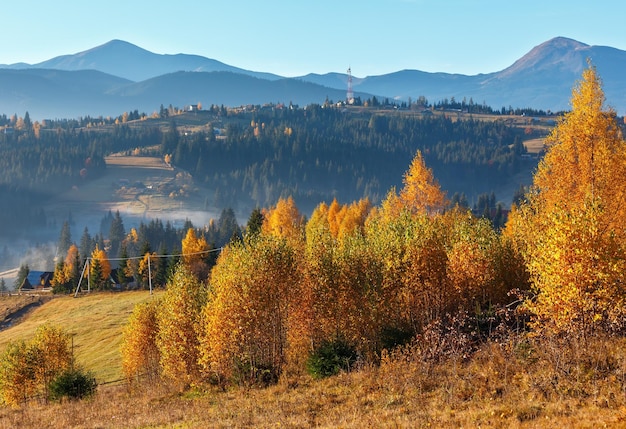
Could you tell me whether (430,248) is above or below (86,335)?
above

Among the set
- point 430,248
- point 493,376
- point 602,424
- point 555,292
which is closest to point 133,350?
point 430,248

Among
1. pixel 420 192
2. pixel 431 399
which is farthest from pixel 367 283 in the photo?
pixel 420 192

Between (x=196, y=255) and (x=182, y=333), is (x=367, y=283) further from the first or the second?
(x=196, y=255)

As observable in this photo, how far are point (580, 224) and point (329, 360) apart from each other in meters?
18.0

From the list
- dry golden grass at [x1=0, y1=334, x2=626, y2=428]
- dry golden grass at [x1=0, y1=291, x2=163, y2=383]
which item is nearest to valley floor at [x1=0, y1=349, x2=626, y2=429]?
dry golden grass at [x1=0, y1=334, x2=626, y2=428]

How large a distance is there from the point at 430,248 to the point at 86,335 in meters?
56.6

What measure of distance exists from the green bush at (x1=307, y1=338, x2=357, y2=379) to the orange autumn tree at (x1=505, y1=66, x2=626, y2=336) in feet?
40.0

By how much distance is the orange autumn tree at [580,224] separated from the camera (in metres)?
27.0

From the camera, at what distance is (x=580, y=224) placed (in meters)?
27.3

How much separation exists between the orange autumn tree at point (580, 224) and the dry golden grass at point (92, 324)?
146 ft

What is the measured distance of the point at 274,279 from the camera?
143 feet

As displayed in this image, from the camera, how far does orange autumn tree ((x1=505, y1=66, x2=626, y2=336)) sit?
27.0m

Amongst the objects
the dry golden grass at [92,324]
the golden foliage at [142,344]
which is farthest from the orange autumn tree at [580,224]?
the dry golden grass at [92,324]

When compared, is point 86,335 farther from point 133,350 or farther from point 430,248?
point 430,248
